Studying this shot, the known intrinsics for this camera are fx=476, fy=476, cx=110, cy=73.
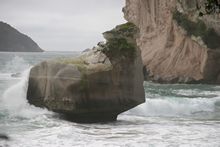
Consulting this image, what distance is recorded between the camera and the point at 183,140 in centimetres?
1442

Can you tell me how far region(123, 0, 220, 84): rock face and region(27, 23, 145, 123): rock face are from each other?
21.2 metres

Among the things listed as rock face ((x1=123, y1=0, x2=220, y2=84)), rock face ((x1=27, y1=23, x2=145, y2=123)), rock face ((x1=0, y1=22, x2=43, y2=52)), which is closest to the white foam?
rock face ((x1=27, y1=23, x2=145, y2=123))

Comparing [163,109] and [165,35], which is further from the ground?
[165,35]

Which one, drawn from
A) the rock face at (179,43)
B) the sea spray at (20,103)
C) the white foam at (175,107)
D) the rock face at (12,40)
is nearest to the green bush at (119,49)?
the sea spray at (20,103)

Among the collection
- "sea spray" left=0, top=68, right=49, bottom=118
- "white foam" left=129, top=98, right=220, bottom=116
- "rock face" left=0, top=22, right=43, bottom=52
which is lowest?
"white foam" left=129, top=98, right=220, bottom=116

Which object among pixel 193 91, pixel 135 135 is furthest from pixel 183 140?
pixel 193 91

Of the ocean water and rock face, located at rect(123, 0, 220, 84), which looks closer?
the ocean water

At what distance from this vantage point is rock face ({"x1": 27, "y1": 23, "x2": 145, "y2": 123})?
1662 centimetres

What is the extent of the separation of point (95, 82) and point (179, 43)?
2706 cm

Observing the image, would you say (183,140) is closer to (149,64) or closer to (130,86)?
(130,86)

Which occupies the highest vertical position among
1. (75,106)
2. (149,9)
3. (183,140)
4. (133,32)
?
(149,9)

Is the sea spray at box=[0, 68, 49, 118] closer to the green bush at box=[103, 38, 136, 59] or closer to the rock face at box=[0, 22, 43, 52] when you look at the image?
the green bush at box=[103, 38, 136, 59]

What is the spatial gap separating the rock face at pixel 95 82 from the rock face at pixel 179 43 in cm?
2120

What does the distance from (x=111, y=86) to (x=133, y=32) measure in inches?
104
